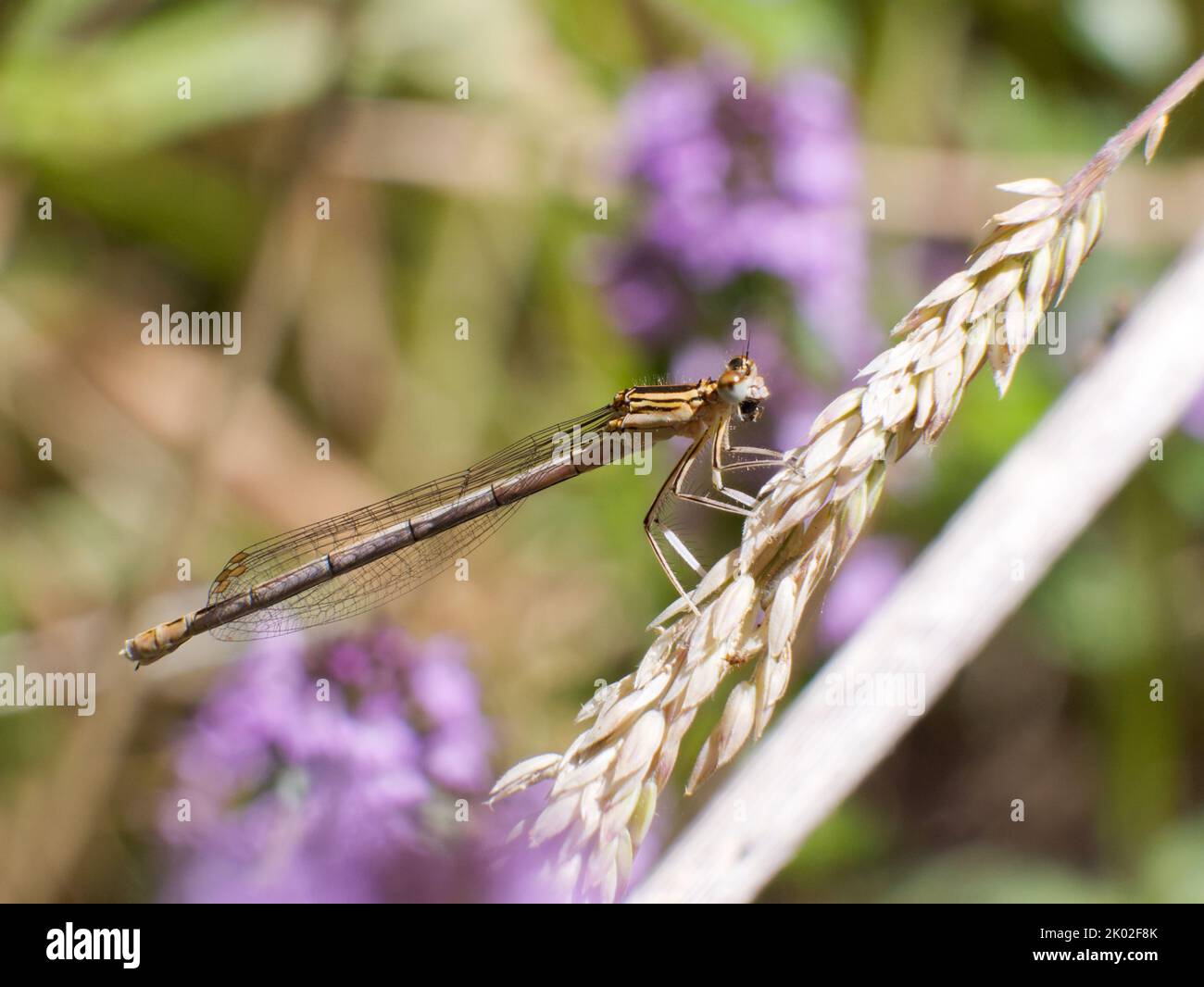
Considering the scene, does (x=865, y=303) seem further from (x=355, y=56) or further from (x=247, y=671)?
(x=247, y=671)

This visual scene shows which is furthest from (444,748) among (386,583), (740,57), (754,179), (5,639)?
(740,57)

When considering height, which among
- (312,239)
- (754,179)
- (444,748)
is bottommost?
(444,748)
